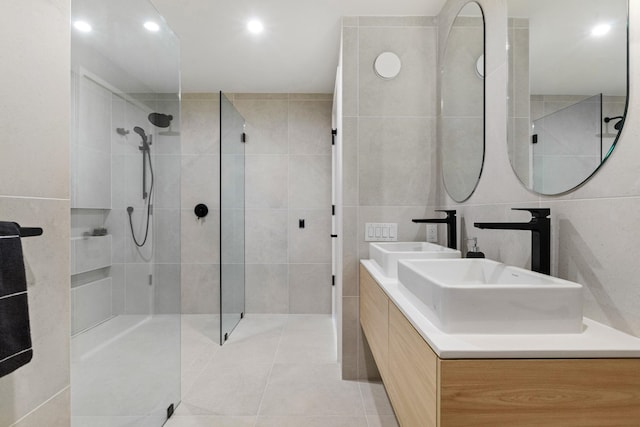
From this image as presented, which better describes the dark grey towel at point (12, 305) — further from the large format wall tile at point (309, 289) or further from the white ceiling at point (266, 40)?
the large format wall tile at point (309, 289)

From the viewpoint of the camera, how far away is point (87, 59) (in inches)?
49.0

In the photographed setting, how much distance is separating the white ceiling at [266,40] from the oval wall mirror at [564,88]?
1.06 metres

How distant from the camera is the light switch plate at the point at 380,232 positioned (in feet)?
7.32

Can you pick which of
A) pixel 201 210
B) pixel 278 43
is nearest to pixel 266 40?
pixel 278 43

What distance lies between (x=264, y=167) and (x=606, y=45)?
3089 mm

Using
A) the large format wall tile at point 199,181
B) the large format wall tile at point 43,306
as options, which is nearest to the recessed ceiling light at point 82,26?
the large format wall tile at point 43,306

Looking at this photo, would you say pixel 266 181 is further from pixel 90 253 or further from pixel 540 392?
pixel 540 392

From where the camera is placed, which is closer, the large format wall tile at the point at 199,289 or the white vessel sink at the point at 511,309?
the white vessel sink at the point at 511,309

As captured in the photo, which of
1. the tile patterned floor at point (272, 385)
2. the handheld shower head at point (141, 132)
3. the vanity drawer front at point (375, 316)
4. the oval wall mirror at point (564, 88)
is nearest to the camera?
the oval wall mirror at point (564, 88)

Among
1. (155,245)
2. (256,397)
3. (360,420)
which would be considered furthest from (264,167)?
(360,420)

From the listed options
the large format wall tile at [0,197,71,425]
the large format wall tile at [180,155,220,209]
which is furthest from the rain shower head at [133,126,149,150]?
the large format wall tile at [180,155,220,209]

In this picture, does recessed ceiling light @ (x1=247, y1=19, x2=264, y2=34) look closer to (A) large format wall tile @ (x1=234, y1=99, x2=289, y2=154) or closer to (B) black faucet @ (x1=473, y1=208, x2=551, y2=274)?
(A) large format wall tile @ (x1=234, y1=99, x2=289, y2=154)

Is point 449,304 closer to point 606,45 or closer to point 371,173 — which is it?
point 606,45

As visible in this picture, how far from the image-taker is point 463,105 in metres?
1.86
